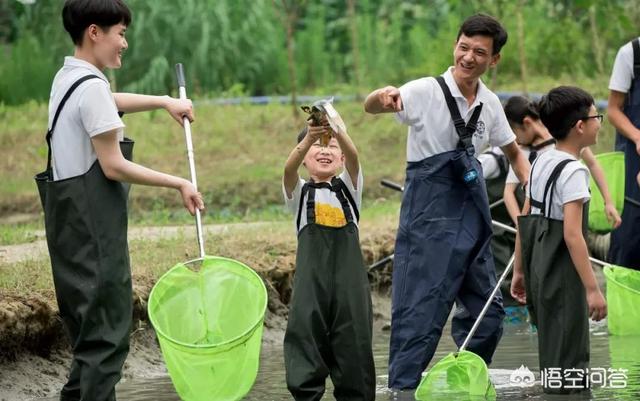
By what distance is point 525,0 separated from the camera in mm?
19938

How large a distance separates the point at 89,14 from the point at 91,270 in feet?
3.38

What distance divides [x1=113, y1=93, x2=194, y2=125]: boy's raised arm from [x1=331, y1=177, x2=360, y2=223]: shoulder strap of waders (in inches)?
30.9

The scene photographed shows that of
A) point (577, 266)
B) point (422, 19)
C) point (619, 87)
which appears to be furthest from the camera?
point (422, 19)

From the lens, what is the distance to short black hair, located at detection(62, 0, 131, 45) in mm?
6071

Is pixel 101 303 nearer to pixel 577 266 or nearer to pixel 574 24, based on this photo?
pixel 577 266

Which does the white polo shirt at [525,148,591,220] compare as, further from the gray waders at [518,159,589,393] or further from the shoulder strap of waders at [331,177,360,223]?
the shoulder strap of waders at [331,177,360,223]

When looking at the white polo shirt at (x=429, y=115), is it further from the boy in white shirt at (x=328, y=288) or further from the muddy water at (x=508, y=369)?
the muddy water at (x=508, y=369)

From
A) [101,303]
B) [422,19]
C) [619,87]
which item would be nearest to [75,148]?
[101,303]

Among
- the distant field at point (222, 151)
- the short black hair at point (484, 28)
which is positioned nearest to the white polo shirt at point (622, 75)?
the short black hair at point (484, 28)

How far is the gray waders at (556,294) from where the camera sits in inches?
277

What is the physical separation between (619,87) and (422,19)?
13.4m

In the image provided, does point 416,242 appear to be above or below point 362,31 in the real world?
below

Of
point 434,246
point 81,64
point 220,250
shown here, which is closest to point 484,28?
point 434,246

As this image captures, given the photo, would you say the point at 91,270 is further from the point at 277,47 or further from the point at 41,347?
the point at 277,47
